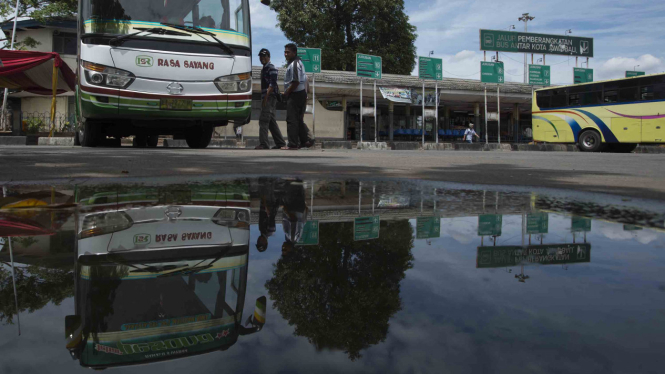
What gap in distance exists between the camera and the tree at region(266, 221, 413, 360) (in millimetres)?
835

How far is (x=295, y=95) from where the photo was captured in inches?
352

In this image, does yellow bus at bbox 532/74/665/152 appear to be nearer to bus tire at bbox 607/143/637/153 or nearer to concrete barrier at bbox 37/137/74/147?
bus tire at bbox 607/143/637/153

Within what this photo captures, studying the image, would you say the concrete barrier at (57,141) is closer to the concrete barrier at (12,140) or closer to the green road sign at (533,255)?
the concrete barrier at (12,140)

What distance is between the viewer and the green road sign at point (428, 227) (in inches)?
66.2

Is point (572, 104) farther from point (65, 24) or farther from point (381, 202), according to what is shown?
point (65, 24)

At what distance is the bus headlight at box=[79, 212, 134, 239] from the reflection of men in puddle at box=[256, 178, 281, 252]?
46 cm

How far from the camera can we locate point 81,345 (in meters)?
0.77

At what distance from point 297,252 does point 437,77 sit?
24.2m

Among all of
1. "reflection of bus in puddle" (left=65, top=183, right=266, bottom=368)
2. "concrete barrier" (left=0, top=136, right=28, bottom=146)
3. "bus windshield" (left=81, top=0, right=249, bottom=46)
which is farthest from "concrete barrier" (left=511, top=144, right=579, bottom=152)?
"reflection of bus in puddle" (left=65, top=183, right=266, bottom=368)

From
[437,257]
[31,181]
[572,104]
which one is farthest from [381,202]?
[572,104]

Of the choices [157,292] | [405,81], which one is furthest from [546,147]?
[157,292]

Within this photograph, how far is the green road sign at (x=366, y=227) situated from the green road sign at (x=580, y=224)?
2.31 ft

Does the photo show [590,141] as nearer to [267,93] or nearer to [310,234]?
[267,93]

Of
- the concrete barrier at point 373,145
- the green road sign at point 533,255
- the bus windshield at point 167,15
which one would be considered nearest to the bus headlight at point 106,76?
the bus windshield at point 167,15
